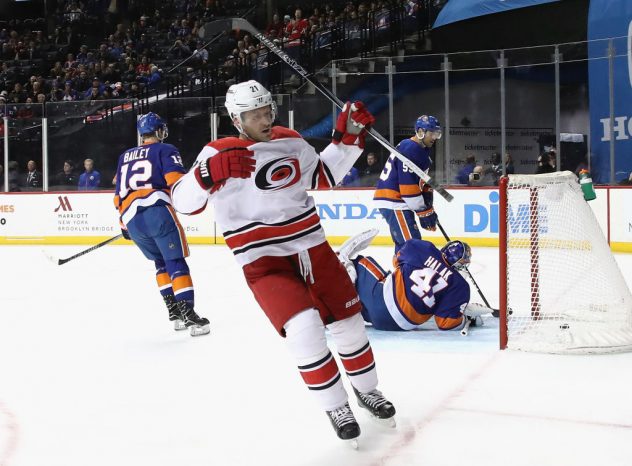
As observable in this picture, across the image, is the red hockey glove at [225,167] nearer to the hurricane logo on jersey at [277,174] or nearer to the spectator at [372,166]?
the hurricane logo on jersey at [277,174]

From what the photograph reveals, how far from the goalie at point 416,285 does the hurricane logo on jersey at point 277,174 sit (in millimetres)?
1329

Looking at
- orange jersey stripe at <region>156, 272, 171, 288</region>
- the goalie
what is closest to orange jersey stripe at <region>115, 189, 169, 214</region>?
orange jersey stripe at <region>156, 272, 171, 288</region>

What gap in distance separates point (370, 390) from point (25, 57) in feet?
48.7

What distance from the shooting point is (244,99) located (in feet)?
8.04

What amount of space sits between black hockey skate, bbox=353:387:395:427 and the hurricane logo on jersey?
0.72 meters

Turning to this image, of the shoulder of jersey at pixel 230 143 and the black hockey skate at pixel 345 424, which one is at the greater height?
the shoulder of jersey at pixel 230 143

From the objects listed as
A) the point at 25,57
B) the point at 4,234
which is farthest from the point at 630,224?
the point at 25,57

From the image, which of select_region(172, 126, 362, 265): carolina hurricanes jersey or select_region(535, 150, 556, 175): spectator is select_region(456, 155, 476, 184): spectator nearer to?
select_region(535, 150, 556, 175): spectator

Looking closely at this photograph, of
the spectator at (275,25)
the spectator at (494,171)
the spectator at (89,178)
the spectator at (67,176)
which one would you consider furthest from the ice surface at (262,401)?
the spectator at (275,25)

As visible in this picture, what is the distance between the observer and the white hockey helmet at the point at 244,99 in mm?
2443

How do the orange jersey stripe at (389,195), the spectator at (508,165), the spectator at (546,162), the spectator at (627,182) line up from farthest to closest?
the spectator at (508,165)
the spectator at (546,162)
the spectator at (627,182)
the orange jersey stripe at (389,195)

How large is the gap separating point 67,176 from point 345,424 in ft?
27.7

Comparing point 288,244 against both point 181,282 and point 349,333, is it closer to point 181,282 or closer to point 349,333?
point 349,333

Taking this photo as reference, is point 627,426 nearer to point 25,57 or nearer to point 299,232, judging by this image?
point 299,232
